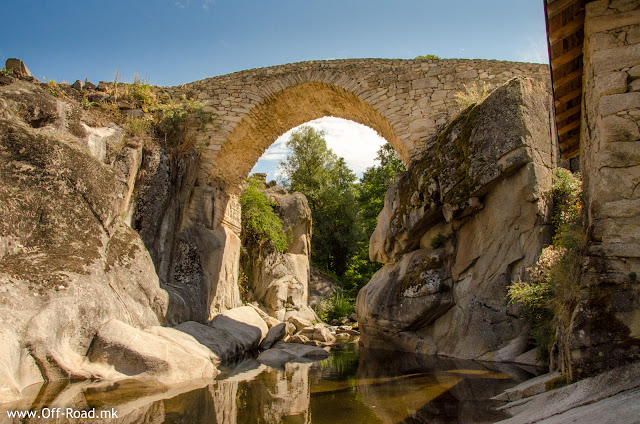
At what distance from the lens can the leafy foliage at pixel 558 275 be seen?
13.6 feet

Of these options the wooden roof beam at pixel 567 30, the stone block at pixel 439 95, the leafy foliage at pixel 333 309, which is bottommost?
the leafy foliage at pixel 333 309

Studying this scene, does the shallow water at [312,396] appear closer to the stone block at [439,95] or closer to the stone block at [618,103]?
the stone block at [618,103]

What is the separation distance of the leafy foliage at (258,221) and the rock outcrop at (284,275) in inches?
13.9

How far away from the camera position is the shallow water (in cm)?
333

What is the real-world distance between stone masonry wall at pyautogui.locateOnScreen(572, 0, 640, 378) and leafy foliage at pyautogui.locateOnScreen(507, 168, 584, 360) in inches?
17.4

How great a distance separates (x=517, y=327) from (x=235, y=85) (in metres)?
7.63

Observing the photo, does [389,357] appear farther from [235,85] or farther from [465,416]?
[235,85]

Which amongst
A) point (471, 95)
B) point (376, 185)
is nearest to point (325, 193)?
point (376, 185)

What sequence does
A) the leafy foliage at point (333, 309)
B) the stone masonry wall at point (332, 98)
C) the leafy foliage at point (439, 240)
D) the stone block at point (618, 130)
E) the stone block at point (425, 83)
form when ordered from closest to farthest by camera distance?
the stone block at point (618, 130) → the leafy foliage at point (439, 240) → the stone masonry wall at point (332, 98) → the stone block at point (425, 83) → the leafy foliage at point (333, 309)

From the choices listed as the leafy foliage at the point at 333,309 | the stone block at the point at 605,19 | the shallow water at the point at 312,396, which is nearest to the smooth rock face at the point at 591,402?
the shallow water at the point at 312,396

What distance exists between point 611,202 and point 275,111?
8292 mm

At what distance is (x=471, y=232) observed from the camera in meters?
7.18

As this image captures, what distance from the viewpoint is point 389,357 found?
22.3 ft

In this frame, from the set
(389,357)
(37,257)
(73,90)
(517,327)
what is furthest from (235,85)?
(517,327)
